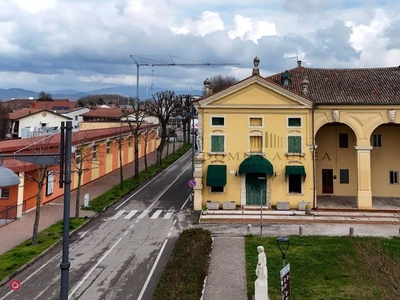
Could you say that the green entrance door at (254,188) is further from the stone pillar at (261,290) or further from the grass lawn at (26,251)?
the stone pillar at (261,290)

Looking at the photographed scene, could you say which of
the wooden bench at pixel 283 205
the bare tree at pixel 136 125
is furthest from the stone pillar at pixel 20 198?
the wooden bench at pixel 283 205

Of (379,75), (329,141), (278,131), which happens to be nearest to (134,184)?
(278,131)

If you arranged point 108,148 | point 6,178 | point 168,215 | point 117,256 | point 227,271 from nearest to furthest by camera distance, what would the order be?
point 6,178, point 227,271, point 117,256, point 168,215, point 108,148

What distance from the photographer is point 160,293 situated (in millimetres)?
14188

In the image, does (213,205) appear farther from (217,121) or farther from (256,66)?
(256,66)

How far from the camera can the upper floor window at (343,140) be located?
34062mm

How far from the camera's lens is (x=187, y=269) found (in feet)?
54.1

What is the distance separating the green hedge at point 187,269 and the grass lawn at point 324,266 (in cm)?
211

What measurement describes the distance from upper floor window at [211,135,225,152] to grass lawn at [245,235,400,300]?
941cm

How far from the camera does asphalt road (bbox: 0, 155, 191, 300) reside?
1577 cm

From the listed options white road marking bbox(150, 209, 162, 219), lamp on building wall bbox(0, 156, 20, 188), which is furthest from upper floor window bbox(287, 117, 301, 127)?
→ lamp on building wall bbox(0, 156, 20, 188)

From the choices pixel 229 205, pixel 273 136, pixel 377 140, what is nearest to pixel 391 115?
pixel 377 140

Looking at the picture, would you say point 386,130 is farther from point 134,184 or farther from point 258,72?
point 134,184

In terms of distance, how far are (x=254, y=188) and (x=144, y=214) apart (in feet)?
28.9
